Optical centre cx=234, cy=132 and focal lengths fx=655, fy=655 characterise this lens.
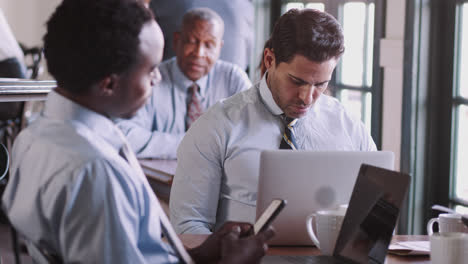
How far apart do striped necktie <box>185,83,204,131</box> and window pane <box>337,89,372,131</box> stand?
826mm

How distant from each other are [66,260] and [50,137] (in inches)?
8.4

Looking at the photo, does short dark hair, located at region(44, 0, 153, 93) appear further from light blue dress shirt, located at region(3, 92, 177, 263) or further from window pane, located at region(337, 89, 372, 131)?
window pane, located at region(337, 89, 372, 131)

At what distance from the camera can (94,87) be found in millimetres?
1166

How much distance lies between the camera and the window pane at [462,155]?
9.84 ft

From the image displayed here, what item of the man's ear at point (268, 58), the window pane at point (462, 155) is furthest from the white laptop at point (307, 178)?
the window pane at point (462, 155)

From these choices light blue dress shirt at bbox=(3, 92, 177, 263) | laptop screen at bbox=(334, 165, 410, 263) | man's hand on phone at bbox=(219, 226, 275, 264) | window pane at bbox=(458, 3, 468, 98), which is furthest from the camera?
window pane at bbox=(458, 3, 468, 98)

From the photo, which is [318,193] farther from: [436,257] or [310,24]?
[310,24]

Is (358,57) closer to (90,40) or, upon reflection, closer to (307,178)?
(307,178)

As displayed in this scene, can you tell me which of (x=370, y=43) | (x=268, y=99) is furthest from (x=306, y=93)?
(x=370, y=43)

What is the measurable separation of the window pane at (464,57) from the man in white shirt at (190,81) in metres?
1.25

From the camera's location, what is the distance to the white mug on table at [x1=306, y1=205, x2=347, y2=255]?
60.7 inches

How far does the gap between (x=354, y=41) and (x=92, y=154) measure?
9.11 feet

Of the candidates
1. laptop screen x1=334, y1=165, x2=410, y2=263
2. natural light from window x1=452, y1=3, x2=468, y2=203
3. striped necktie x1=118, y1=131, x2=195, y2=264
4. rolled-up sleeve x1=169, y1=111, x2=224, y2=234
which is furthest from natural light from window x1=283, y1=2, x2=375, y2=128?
striped necktie x1=118, y1=131, x2=195, y2=264

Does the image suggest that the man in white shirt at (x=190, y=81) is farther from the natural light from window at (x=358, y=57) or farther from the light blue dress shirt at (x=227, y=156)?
the light blue dress shirt at (x=227, y=156)
